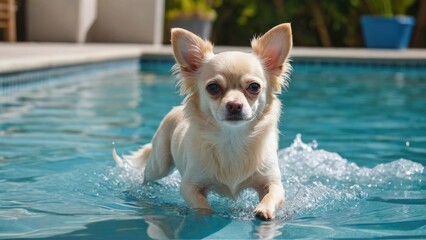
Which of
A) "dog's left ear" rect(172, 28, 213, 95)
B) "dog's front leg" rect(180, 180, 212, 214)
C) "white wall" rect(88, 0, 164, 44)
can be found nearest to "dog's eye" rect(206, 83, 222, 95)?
"dog's left ear" rect(172, 28, 213, 95)

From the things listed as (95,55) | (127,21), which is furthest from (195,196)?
(127,21)

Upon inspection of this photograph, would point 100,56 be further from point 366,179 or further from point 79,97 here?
point 366,179

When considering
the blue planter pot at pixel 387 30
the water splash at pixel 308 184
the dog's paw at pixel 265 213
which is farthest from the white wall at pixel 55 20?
the dog's paw at pixel 265 213

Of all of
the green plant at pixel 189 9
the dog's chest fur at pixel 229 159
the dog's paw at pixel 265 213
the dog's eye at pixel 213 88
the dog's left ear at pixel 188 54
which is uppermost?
the dog's left ear at pixel 188 54

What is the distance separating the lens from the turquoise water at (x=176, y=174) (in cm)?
321

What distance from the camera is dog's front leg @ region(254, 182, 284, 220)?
127 inches

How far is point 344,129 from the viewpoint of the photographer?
6582 mm

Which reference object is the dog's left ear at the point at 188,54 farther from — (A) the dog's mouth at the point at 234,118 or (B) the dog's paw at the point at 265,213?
(B) the dog's paw at the point at 265,213

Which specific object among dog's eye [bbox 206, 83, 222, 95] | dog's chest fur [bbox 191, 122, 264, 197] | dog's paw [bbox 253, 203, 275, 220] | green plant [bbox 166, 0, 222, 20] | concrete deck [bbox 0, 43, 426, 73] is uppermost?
dog's eye [bbox 206, 83, 222, 95]

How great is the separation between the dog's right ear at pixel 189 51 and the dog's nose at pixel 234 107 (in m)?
0.40

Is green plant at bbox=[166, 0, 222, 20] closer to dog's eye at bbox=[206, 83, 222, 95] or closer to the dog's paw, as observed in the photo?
dog's eye at bbox=[206, 83, 222, 95]

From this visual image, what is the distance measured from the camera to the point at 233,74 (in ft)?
11.0

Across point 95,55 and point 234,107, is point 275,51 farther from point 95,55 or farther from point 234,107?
point 95,55

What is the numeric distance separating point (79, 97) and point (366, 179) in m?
4.64
